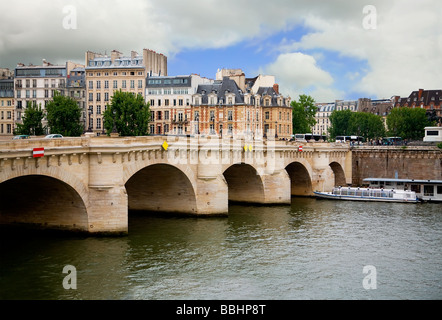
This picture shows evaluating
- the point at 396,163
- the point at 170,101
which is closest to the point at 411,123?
the point at 396,163

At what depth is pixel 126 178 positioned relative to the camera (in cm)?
3669

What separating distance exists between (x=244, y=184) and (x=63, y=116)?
33.7 meters

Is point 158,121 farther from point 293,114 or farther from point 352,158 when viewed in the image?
point 352,158

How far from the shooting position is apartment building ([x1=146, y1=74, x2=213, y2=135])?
91000 millimetres

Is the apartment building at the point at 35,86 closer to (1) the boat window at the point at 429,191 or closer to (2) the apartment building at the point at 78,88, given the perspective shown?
(2) the apartment building at the point at 78,88

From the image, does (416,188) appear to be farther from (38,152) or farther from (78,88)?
(78,88)

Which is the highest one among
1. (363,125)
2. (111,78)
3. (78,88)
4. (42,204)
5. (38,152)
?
(111,78)

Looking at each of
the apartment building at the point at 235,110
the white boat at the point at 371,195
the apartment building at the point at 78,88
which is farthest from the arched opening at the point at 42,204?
the apartment building at the point at 78,88

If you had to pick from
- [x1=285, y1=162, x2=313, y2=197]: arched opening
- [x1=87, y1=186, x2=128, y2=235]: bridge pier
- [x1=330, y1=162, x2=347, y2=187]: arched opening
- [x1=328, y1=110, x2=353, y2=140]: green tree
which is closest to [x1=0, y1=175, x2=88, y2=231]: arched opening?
[x1=87, y1=186, x2=128, y2=235]: bridge pier

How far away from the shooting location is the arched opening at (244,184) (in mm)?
54787

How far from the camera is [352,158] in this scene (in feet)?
250

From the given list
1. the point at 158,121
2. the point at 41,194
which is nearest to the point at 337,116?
the point at 158,121
